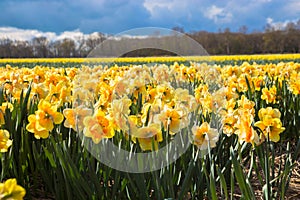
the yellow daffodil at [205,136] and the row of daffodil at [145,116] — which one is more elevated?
the row of daffodil at [145,116]

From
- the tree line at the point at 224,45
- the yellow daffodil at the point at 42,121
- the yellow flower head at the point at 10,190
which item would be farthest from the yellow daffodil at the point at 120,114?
the tree line at the point at 224,45

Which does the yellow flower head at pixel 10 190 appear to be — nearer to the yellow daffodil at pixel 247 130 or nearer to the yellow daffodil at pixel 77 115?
the yellow daffodil at pixel 77 115

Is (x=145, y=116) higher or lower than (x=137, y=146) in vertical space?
higher

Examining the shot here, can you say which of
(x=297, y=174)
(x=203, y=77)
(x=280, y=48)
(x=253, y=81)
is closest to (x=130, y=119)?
(x=297, y=174)

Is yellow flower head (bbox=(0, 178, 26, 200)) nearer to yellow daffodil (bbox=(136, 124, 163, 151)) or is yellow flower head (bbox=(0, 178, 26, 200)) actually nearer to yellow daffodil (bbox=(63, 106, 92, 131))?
yellow daffodil (bbox=(136, 124, 163, 151))

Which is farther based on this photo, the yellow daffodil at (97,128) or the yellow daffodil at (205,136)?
the yellow daffodil at (205,136)

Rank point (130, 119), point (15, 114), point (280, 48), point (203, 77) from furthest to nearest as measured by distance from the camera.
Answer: point (280, 48) < point (203, 77) < point (15, 114) < point (130, 119)

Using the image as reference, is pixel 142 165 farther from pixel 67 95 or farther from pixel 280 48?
pixel 280 48

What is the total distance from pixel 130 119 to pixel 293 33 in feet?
164

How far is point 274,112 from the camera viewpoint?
160cm

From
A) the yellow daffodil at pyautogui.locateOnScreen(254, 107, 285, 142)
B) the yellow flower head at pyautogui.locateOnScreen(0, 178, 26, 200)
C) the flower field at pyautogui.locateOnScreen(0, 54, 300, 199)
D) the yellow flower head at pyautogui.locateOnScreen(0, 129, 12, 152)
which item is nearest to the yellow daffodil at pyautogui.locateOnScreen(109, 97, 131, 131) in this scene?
the flower field at pyautogui.locateOnScreen(0, 54, 300, 199)

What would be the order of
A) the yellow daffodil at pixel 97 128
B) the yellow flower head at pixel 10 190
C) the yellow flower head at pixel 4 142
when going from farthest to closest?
the yellow daffodil at pixel 97 128
the yellow flower head at pixel 4 142
the yellow flower head at pixel 10 190

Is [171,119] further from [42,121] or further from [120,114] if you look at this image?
[42,121]

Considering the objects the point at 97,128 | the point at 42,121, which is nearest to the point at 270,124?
the point at 97,128
